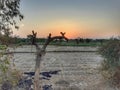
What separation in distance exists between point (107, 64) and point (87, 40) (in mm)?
9753

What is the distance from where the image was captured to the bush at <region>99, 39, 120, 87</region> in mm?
16859

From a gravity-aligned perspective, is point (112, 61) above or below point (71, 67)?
above

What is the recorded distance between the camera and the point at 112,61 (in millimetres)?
17156

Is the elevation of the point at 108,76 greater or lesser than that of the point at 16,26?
lesser

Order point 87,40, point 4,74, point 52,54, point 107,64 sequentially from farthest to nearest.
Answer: point 87,40
point 52,54
point 107,64
point 4,74

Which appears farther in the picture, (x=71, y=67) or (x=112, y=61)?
(x=71, y=67)

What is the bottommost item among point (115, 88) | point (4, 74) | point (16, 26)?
point (115, 88)

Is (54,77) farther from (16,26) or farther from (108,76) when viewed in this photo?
(16,26)

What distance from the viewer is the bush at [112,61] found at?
1686 centimetres

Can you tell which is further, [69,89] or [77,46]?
[77,46]

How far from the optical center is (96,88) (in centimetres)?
1639

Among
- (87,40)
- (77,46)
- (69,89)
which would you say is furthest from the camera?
(77,46)

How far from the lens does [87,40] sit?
27.1 metres

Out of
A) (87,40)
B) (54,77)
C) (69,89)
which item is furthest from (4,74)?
(87,40)
